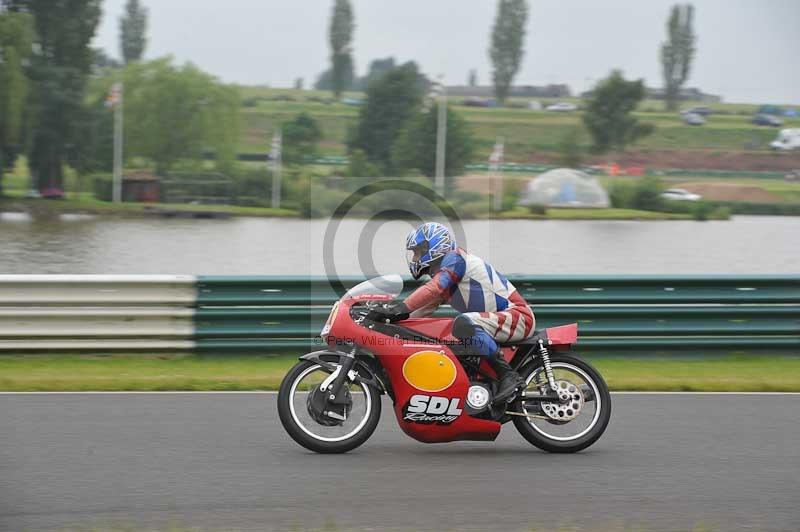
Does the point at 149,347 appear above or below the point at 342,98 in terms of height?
below

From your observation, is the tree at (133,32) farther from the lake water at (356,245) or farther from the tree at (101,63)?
the lake water at (356,245)

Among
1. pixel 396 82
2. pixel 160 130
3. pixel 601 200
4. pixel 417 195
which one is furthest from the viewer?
pixel 396 82

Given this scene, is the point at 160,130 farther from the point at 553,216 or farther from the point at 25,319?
the point at 25,319

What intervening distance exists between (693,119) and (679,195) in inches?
607

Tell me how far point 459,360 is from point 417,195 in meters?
28.2

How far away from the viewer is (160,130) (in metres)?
58.4

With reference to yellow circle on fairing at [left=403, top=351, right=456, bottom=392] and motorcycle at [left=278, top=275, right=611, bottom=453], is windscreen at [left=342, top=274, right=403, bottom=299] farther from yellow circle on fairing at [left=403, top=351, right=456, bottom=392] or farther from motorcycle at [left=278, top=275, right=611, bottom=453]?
yellow circle on fairing at [left=403, top=351, right=456, bottom=392]

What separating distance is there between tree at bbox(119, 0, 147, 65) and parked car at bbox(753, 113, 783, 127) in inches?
1596

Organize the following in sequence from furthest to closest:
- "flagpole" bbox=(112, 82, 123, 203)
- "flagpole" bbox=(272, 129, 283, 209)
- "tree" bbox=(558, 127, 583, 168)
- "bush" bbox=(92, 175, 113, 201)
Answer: "tree" bbox=(558, 127, 583, 168), "flagpole" bbox=(112, 82, 123, 203), "bush" bbox=(92, 175, 113, 201), "flagpole" bbox=(272, 129, 283, 209)

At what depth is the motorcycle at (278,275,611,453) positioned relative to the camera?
21.9 ft

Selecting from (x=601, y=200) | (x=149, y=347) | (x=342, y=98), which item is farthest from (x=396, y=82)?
(x=149, y=347)

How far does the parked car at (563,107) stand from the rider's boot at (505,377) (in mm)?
59240

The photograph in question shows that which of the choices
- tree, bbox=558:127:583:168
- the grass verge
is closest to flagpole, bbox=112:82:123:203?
the grass verge

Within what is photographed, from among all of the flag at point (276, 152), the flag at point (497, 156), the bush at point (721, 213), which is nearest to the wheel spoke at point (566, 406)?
the bush at point (721, 213)
